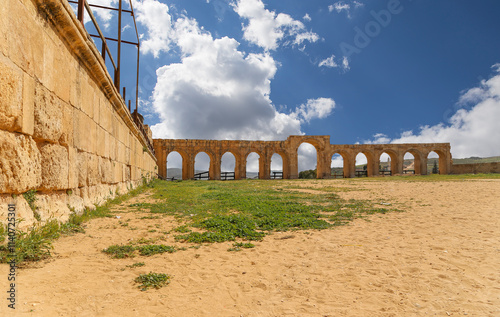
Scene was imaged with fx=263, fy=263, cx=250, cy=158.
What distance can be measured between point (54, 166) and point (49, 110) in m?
0.85

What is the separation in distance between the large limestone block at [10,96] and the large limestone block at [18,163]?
0.42 feet

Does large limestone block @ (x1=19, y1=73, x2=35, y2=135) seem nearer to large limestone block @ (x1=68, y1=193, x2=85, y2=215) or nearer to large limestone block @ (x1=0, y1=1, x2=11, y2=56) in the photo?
large limestone block @ (x1=0, y1=1, x2=11, y2=56)

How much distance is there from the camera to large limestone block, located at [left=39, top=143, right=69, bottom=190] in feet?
12.5

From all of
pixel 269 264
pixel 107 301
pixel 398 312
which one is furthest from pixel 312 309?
pixel 107 301

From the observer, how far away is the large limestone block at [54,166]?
12.5 ft

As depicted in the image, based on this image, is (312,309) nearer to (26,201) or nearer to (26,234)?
(26,234)

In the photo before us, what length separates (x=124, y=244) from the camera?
381cm

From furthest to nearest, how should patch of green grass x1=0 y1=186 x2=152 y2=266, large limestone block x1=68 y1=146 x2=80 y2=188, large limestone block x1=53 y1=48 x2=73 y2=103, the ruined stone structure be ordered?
the ruined stone structure
large limestone block x1=68 y1=146 x2=80 y2=188
large limestone block x1=53 y1=48 x2=73 y2=103
patch of green grass x1=0 y1=186 x2=152 y2=266

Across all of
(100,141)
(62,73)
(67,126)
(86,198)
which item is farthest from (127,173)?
(62,73)

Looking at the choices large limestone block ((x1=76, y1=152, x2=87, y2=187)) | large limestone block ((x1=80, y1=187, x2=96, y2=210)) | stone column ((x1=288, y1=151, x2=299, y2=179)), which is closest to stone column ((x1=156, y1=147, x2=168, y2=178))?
stone column ((x1=288, y1=151, x2=299, y2=179))

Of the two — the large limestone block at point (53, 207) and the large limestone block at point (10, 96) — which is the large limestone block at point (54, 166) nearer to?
the large limestone block at point (53, 207)

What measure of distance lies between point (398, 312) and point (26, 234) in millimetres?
3939

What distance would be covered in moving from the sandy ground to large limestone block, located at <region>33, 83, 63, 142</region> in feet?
5.08

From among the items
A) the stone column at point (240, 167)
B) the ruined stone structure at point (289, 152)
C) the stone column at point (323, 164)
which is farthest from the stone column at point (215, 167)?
the stone column at point (323, 164)
